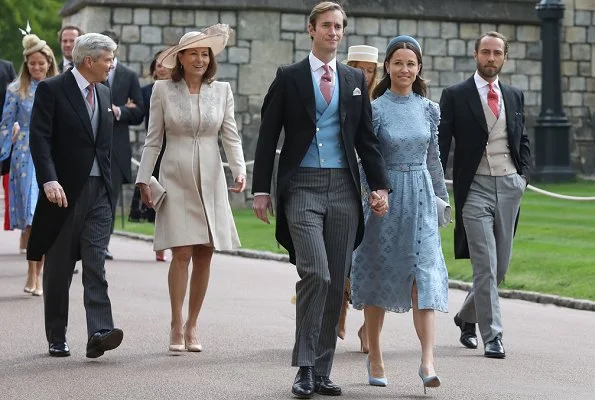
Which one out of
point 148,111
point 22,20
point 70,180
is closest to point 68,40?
point 148,111

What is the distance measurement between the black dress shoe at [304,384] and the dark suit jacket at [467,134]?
2.44 meters

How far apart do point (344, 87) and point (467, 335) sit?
2.47m

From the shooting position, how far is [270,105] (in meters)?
8.42

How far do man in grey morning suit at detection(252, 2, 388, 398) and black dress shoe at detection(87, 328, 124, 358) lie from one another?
131 cm

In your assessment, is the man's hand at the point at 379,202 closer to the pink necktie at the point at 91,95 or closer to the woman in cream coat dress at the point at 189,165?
the woman in cream coat dress at the point at 189,165

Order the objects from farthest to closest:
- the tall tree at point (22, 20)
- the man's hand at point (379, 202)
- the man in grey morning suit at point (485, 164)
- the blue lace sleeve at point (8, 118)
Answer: the tall tree at point (22, 20) < the blue lace sleeve at point (8, 118) < the man in grey morning suit at point (485, 164) < the man's hand at point (379, 202)

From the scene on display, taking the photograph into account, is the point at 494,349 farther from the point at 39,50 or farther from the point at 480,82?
the point at 39,50

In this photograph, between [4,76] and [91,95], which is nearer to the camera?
[91,95]

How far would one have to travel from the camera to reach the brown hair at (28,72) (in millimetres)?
12664

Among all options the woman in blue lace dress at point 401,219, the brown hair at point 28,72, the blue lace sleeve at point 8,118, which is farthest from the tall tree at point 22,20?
the woman in blue lace dress at point 401,219

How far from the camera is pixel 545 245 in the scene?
54.6 ft

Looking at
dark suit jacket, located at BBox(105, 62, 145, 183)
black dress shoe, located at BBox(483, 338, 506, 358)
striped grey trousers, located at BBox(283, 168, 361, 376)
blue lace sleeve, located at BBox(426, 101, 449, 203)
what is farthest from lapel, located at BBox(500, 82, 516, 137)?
dark suit jacket, located at BBox(105, 62, 145, 183)

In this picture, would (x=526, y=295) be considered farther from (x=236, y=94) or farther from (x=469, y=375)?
(x=236, y=94)

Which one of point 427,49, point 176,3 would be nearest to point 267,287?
point 176,3
